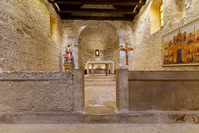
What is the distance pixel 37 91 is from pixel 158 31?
487cm

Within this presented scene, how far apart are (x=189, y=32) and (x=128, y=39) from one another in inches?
190

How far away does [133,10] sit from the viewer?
634 centimetres

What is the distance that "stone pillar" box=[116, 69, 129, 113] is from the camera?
5.24ft

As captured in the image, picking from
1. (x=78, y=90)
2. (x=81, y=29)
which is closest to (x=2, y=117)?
(x=78, y=90)

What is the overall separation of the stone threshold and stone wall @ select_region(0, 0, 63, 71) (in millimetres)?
1675

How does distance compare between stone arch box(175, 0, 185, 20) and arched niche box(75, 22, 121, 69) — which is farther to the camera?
arched niche box(75, 22, 121, 69)

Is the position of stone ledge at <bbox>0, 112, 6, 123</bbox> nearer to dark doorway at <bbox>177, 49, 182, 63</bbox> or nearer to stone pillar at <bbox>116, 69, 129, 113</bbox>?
stone pillar at <bbox>116, 69, 129, 113</bbox>

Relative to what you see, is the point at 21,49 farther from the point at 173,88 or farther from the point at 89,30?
the point at 89,30

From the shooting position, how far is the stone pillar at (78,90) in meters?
1.58

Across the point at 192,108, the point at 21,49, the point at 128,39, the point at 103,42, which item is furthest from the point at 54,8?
the point at 192,108
